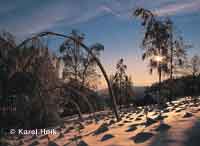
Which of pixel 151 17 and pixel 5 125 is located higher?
pixel 151 17

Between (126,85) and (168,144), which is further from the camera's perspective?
(126,85)

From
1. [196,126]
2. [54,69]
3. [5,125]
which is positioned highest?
[54,69]

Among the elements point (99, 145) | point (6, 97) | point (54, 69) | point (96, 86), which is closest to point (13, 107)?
point (6, 97)

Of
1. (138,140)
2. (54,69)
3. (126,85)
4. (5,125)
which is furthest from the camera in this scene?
(126,85)

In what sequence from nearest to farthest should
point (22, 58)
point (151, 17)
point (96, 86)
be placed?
point (22, 58) < point (151, 17) < point (96, 86)

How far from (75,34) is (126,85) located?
44.3 ft

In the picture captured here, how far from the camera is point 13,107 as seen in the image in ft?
20.8

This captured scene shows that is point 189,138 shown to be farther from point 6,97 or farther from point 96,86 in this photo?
point 96,86

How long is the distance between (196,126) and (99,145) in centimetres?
141

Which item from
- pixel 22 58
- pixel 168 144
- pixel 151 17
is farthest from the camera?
pixel 151 17

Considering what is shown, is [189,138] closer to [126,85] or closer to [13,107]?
[13,107]

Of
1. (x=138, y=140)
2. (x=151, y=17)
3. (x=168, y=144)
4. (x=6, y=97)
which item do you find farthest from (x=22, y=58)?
(x=151, y=17)

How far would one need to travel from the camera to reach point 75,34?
85.5 feet

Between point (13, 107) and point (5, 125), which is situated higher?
point (13, 107)
